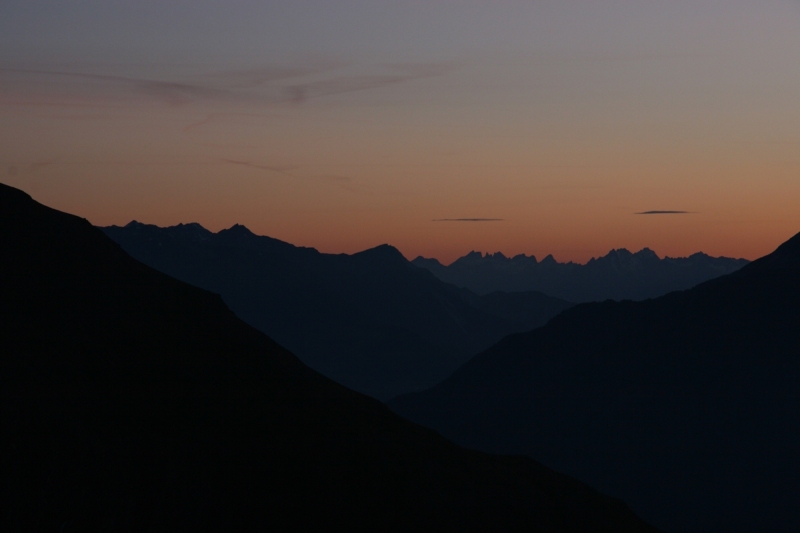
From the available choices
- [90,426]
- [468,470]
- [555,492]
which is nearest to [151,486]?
[90,426]

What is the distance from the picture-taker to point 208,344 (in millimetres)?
165375

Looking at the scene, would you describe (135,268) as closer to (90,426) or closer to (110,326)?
(110,326)

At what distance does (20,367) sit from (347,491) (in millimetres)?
49963

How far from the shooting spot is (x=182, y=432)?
13412 cm

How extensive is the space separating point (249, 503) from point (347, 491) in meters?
15.9

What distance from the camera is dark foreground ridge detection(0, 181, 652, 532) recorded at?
116 meters

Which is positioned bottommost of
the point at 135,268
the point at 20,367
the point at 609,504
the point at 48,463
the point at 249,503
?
the point at 609,504

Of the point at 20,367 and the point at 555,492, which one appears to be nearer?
the point at 20,367

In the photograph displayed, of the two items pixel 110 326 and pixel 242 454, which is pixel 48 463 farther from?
pixel 110 326

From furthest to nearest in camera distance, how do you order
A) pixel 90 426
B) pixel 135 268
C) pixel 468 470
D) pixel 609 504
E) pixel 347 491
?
pixel 135 268 < pixel 609 504 < pixel 468 470 < pixel 347 491 < pixel 90 426

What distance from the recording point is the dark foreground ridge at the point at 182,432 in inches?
4552

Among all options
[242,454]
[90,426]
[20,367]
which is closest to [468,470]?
[242,454]

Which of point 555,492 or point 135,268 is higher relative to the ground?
point 135,268

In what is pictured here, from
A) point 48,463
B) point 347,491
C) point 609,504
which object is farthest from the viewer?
point 609,504
